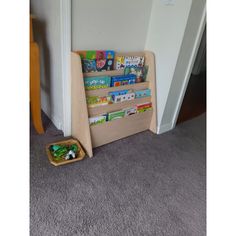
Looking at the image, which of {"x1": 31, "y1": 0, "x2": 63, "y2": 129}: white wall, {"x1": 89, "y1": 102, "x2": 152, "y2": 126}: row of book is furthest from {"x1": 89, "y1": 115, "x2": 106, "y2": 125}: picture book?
{"x1": 31, "y1": 0, "x2": 63, "y2": 129}: white wall

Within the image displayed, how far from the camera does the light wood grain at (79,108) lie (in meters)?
1.40

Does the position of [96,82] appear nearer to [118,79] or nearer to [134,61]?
[118,79]

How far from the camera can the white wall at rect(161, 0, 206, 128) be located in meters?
1.49

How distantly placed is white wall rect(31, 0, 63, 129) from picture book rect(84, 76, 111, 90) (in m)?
0.23

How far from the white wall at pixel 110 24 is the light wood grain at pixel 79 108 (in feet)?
0.52

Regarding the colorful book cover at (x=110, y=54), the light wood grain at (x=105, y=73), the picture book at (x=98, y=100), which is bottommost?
the picture book at (x=98, y=100)

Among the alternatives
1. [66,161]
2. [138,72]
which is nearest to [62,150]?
[66,161]

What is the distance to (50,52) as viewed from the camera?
1603mm

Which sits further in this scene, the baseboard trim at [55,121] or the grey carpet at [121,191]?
the baseboard trim at [55,121]

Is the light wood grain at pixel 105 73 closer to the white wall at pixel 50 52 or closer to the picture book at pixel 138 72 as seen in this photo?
the picture book at pixel 138 72

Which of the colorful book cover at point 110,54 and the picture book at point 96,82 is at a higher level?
the colorful book cover at point 110,54

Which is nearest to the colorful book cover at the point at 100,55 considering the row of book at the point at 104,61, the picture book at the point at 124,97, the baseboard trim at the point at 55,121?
the row of book at the point at 104,61

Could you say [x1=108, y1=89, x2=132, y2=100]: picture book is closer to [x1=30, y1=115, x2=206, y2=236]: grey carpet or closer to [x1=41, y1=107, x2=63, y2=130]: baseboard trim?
[x1=30, y1=115, x2=206, y2=236]: grey carpet
